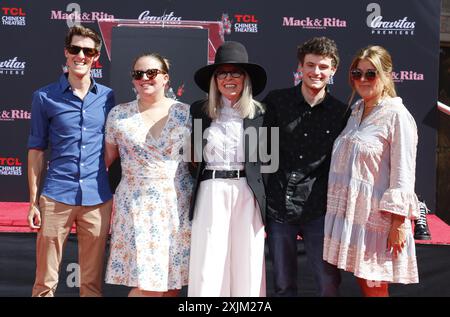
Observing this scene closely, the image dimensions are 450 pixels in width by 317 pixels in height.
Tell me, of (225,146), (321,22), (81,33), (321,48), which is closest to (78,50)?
(81,33)

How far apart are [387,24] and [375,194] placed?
260 centimetres

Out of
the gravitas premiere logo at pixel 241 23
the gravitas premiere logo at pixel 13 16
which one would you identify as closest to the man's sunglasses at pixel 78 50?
the gravitas premiere logo at pixel 241 23

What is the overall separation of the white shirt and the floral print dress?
0.16 meters

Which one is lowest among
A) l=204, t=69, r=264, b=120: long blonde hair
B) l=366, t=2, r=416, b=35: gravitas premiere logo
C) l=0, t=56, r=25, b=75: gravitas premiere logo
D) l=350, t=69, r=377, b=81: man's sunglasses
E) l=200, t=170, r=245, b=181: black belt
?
l=200, t=170, r=245, b=181: black belt

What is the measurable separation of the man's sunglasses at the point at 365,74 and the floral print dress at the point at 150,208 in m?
0.86

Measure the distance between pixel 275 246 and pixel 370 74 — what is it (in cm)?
96

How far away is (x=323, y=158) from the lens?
2957mm

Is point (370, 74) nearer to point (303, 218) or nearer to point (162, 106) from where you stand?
point (303, 218)

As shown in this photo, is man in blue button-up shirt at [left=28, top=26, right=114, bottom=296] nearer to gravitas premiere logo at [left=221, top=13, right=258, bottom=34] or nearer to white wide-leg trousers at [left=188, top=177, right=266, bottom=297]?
white wide-leg trousers at [left=188, top=177, right=266, bottom=297]

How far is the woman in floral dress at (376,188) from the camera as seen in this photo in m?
2.72

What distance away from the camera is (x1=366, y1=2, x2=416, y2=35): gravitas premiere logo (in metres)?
4.94

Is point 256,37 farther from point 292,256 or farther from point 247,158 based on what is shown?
point 292,256

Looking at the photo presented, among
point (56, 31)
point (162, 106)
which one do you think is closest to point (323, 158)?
point (162, 106)

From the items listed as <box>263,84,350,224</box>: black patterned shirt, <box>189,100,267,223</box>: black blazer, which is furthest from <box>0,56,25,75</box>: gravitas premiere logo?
<box>263,84,350,224</box>: black patterned shirt
